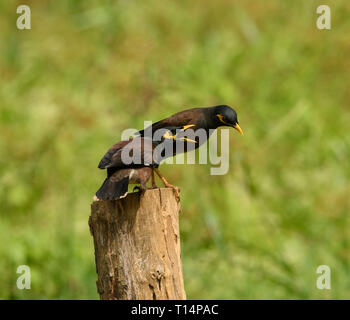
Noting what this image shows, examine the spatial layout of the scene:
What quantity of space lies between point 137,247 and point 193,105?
4465 millimetres

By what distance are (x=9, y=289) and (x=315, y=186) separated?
374cm

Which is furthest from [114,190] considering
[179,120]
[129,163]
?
[179,120]

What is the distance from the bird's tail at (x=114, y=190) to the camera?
354 cm

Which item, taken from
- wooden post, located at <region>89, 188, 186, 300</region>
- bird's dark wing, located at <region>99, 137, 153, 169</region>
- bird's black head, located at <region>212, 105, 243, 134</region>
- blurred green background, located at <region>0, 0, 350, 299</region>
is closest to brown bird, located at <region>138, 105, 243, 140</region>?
bird's black head, located at <region>212, 105, 243, 134</region>

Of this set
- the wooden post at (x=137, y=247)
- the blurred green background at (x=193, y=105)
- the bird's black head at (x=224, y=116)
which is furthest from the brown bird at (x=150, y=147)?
the blurred green background at (x=193, y=105)

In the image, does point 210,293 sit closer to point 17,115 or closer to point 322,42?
point 17,115

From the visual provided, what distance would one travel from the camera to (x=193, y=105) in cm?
798

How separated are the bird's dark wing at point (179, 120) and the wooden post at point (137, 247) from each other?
48cm

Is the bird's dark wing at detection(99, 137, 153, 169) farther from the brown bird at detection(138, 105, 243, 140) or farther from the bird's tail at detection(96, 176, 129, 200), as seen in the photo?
the brown bird at detection(138, 105, 243, 140)

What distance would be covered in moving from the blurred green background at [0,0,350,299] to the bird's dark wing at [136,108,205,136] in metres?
2.55

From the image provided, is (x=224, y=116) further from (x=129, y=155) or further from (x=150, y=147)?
(x=129, y=155)

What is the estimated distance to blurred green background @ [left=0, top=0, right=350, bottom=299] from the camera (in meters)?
6.62

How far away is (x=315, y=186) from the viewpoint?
8047 millimetres

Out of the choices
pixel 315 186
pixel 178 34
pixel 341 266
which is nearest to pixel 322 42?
pixel 178 34
